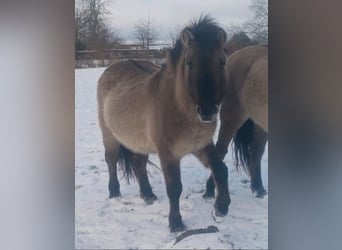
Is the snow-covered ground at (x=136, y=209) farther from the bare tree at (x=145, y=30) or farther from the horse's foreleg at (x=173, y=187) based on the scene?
the bare tree at (x=145, y=30)

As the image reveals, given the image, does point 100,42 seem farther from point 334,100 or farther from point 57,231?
point 334,100

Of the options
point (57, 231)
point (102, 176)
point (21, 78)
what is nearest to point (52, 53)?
point (21, 78)

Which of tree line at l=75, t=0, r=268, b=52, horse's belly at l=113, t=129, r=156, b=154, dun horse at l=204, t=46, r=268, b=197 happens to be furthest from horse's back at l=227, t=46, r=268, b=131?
horse's belly at l=113, t=129, r=156, b=154

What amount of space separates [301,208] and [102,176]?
87 centimetres

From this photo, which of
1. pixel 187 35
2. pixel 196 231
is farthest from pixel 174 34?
pixel 196 231

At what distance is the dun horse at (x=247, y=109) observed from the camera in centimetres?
200

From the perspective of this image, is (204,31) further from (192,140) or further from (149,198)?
(149,198)

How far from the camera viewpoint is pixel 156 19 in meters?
1.98

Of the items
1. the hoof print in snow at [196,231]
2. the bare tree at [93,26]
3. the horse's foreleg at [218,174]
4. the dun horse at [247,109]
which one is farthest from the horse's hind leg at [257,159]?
the bare tree at [93,26]

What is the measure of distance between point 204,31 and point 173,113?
372 millimetres

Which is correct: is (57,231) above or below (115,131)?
below

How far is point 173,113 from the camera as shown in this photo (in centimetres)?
201

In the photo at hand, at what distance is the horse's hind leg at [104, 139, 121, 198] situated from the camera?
1.99 meters

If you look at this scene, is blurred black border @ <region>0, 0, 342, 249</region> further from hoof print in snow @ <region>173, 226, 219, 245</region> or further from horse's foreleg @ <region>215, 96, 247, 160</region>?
hoof print in snow @ <region>173, 226, 219, 245</region>
